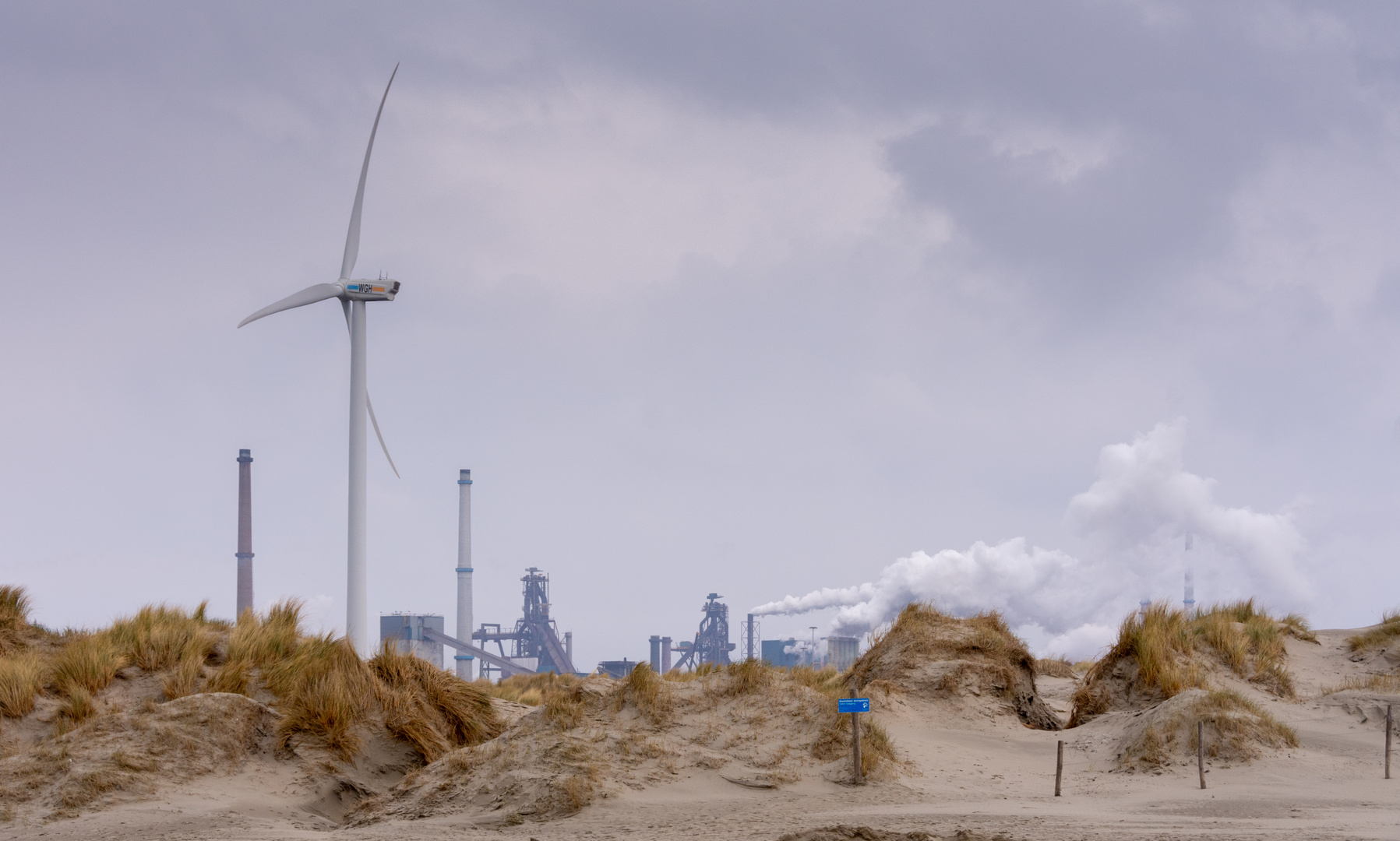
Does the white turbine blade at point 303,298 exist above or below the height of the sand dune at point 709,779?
above

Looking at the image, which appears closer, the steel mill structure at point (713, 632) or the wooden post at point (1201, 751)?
the wooden post at point (1201, 751)

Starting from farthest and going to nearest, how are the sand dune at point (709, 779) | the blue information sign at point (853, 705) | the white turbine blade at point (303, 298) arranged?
1. the white turbine blade at point (303, 298)
2. the blue information sign at point (853, 705)
3. the sand dune at point (709, 779)

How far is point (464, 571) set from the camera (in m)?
106

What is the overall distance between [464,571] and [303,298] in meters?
66.4

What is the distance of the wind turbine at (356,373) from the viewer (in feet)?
140

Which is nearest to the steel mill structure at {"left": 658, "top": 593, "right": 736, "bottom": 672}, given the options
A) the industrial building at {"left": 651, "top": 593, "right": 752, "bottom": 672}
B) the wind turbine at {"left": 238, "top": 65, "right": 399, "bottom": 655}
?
the industrial building at {"left": 651, "top": 593, "right": 752, "bottom": 672}

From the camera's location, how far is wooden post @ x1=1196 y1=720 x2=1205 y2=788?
631 inches

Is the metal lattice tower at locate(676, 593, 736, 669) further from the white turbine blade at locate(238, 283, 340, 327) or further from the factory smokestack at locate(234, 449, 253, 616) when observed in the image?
the white turbine blade at locate(238, 283, 340, 327)

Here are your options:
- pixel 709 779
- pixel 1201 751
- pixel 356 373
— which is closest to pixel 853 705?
pixel 709 779

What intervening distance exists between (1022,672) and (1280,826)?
974cm

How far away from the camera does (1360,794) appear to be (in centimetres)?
1548

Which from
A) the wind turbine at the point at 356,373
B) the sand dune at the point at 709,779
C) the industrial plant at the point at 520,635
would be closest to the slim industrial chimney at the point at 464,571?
the industrial plant at the point at 520,635

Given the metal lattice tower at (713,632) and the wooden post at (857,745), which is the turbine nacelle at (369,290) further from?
the metal lattice tower at (713,632)

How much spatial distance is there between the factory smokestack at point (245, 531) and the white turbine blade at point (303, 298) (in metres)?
64.3
